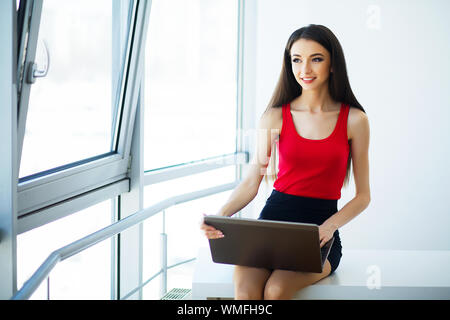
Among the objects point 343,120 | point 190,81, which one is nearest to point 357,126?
point 343,120

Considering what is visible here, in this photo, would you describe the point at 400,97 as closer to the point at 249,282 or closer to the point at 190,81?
the point at 190,81

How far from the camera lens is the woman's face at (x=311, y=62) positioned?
5.98 ft

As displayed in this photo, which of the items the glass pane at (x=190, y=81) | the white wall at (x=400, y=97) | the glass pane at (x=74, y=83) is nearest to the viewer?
the glass pane at (x=74, y=83)

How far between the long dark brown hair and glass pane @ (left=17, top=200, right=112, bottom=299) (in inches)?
35.1

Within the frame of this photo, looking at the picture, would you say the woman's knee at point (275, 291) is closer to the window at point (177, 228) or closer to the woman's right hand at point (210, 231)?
the woman's right hand at point (210, 231)

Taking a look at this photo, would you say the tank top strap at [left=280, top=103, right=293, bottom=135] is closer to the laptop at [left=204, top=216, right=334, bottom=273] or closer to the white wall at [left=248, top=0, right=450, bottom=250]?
the laptop at [left=204, top=216, right=334, bottom=273]

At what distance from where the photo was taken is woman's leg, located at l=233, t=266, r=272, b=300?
59.8 inches

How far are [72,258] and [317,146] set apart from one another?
1.25 metres

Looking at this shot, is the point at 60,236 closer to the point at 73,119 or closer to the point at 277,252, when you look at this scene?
the point at 73,119

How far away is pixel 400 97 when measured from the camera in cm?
327

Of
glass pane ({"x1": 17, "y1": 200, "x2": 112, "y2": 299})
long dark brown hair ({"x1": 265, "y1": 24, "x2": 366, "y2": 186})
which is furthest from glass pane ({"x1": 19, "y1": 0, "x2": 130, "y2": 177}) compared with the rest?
long dark brown hair ({"x1": 265, "y1": 24, "x2": 366, "y2": 186})

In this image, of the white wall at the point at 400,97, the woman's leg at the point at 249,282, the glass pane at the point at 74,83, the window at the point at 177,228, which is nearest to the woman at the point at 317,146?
the woman's leg at the point at 249,282

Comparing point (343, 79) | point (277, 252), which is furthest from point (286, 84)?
point (277, 252)

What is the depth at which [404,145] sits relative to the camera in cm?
328
